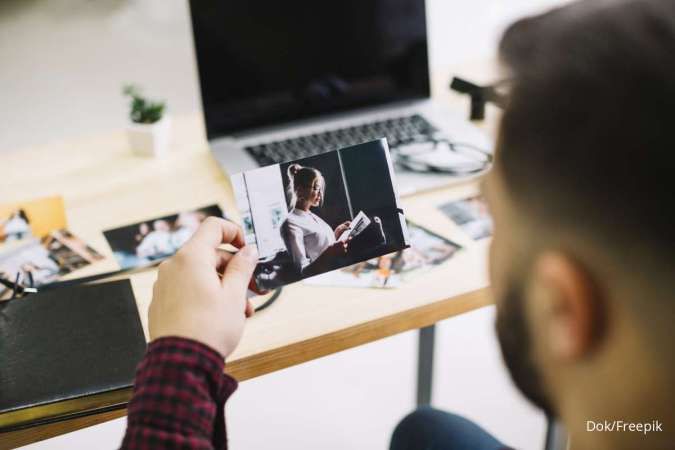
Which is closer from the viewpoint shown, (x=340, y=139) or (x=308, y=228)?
(x=308, y=228)

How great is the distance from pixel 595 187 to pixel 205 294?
427 millimetres

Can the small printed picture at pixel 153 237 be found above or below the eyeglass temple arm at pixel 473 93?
below

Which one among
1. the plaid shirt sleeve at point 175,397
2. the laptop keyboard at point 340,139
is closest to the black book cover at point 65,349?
the plaid shirt sleeve at point 175,397

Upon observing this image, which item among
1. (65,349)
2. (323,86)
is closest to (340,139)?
(323,86)

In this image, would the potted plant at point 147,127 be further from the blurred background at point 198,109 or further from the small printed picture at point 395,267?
the blurred background at point 198,109

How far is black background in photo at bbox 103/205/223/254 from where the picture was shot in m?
1.02

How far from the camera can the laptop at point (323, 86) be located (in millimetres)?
1191

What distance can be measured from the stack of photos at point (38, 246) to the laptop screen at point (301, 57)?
338 mm

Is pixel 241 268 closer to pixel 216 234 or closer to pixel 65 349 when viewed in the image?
pixel 216 234

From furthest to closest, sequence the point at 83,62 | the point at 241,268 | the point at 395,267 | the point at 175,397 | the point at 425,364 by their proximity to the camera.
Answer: the point at 83,62
the point at 425,364
the point at 395,267
the point at 241,268
the point at 175,397

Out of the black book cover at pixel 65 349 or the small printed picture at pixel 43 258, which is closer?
the black book cover at pixel 65 349

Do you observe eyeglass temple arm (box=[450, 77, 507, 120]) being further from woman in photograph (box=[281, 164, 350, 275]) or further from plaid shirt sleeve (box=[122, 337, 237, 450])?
plaid shirt sleeve (box=[122, 337, 237, 450])

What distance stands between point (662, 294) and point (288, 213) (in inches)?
18.7

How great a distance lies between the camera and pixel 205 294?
27.5 inches
